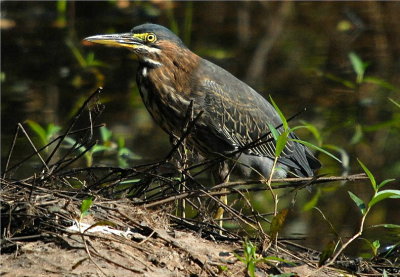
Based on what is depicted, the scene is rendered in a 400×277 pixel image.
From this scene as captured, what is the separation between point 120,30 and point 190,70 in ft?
16.7

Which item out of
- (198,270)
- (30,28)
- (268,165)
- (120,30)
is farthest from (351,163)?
(30,28)

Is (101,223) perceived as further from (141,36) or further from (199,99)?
(141,36)

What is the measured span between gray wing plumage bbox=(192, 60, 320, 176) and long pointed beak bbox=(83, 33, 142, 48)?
1.62ft

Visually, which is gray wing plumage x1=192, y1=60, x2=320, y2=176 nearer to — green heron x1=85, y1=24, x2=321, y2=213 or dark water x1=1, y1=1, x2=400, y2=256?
green heron x1=85, y1=24, x2=321, y2=213

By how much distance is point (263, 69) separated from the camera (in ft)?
34.6

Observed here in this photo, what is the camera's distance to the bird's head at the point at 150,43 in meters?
6.44

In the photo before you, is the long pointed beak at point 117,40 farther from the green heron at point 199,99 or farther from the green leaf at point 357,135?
the green leaf at point 357,135

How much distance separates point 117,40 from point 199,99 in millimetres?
657

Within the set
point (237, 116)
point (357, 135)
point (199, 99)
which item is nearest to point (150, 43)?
point (199, 99)

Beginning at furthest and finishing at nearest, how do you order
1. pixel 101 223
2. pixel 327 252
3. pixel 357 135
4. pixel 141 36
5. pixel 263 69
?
pixel 263 69, pixel 357 135, pixel 141 36, pixel 327 252, pixel 101 223

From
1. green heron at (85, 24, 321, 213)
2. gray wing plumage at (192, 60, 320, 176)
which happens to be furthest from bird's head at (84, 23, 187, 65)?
gray wing plumage at (192, 60, 320, 176)

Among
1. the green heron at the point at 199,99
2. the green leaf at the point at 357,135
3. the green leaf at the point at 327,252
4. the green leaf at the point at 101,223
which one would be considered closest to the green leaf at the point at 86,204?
the green leaf at the point at 101,223

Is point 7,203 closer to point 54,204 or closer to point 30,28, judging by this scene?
point 54,204

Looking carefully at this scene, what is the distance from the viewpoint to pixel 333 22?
12.3 metres
